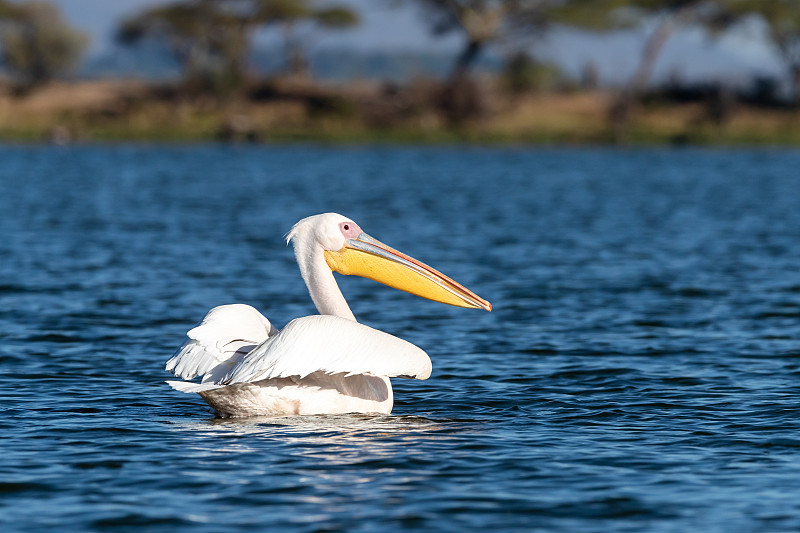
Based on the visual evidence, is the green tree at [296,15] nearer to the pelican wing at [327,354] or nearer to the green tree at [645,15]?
the green tree at [645,15]

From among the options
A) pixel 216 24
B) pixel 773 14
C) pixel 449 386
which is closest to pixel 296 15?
pixel 216 24

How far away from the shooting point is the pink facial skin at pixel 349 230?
8141mm

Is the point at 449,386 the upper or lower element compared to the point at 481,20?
lower

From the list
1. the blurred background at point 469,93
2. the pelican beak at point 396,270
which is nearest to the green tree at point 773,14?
the blurred background at point 469,93

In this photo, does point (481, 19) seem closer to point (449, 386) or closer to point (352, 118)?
point (352, 118)

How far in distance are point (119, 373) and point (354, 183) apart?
1004 inches

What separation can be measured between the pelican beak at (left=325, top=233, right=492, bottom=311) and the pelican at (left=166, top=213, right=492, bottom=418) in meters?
0.12

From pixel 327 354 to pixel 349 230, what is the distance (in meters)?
1.43

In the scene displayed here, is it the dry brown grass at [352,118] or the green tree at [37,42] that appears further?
the green tree at [37,42]

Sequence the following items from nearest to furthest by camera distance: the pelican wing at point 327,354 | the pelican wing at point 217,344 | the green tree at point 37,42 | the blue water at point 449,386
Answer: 1. the blue water at point 449,386
2. the pelican wing at point 327,354
3. the pelican wing at point 217,344
4. the green tree at point 37,42

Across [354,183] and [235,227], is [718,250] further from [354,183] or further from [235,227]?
[354,183]

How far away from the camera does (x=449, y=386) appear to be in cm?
889

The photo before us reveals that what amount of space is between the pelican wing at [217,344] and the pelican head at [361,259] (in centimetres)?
79

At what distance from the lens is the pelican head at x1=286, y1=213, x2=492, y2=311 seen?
8.05 meters
